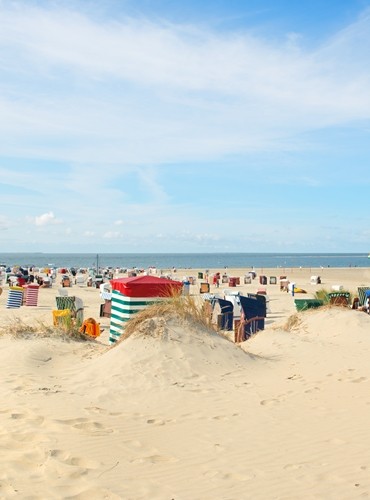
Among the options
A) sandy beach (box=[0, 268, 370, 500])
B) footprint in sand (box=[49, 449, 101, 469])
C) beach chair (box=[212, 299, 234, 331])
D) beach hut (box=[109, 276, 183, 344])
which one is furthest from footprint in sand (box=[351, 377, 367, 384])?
beach chair (box=[212, 299, 234, 331])

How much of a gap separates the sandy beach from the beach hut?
22.2 inches

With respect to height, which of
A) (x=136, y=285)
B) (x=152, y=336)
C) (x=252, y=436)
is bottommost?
(x=252, y=436)

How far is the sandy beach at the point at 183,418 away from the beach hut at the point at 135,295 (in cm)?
56

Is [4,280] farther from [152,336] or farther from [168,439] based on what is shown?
[168,439]

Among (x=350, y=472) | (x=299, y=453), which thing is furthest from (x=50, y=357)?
(x=350, y=472)

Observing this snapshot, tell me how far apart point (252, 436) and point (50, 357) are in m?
4.28

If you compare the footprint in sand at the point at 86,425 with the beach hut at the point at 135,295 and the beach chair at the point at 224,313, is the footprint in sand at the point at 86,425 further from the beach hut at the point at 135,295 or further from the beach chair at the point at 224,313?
the beach chair at the point at 224,313

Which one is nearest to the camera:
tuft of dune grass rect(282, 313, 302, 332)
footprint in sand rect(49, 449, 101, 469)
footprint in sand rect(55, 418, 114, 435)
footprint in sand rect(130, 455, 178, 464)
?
footprint in sand rect(49, 449, 101, 469)

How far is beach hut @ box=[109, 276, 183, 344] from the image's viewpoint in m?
9.51

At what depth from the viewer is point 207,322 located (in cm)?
871

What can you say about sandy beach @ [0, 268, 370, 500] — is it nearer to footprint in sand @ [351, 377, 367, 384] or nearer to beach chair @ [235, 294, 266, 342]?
footprint in sand @ [351, 377, 367, 384]

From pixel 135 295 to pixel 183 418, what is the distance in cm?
412

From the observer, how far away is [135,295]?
952cm

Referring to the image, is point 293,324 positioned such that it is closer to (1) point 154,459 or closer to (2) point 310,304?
(2) point 310,304
